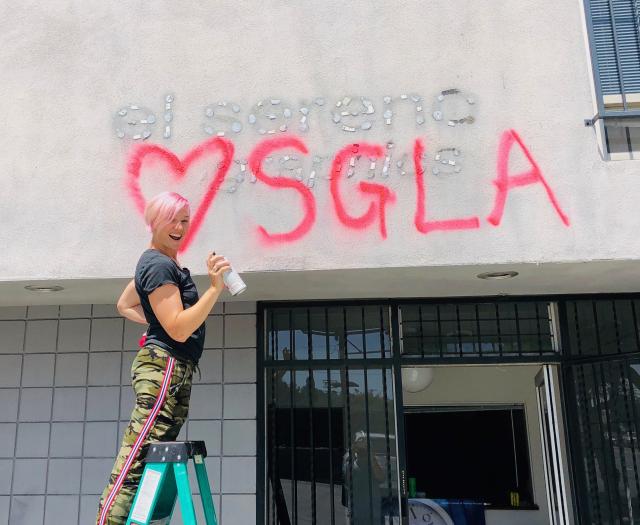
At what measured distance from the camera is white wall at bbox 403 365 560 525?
8250 mm

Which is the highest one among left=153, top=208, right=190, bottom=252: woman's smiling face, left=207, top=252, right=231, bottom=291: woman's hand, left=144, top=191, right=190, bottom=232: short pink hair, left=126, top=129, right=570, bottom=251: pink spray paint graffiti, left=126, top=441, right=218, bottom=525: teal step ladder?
left=126, top=129, right=570, bottom=251: pink spray paint graffiti

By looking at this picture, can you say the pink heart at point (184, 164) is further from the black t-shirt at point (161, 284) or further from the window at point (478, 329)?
the window at point (478, 329)

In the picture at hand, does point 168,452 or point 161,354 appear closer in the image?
point 168,452

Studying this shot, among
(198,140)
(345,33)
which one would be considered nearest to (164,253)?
(198,140)

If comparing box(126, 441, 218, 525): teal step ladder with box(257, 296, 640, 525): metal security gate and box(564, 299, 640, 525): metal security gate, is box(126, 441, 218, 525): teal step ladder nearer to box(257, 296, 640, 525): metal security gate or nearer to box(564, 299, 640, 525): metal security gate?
box(257, 296, 640, 525): metal security gate

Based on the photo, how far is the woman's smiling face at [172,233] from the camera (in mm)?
2930

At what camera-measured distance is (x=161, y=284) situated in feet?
8.87

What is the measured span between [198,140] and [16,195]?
119cm

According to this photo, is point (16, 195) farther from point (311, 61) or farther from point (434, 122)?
point (434, 122)

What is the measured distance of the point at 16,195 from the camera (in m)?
4.22

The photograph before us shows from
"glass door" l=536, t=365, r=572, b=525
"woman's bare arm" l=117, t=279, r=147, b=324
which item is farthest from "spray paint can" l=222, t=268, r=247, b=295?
"glass door" l=536, t=365, r=572, b=525

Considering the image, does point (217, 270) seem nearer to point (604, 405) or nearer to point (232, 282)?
point (232, 282)

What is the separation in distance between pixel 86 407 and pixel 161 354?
2610mm

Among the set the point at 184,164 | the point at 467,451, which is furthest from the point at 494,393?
the point at 184,164
